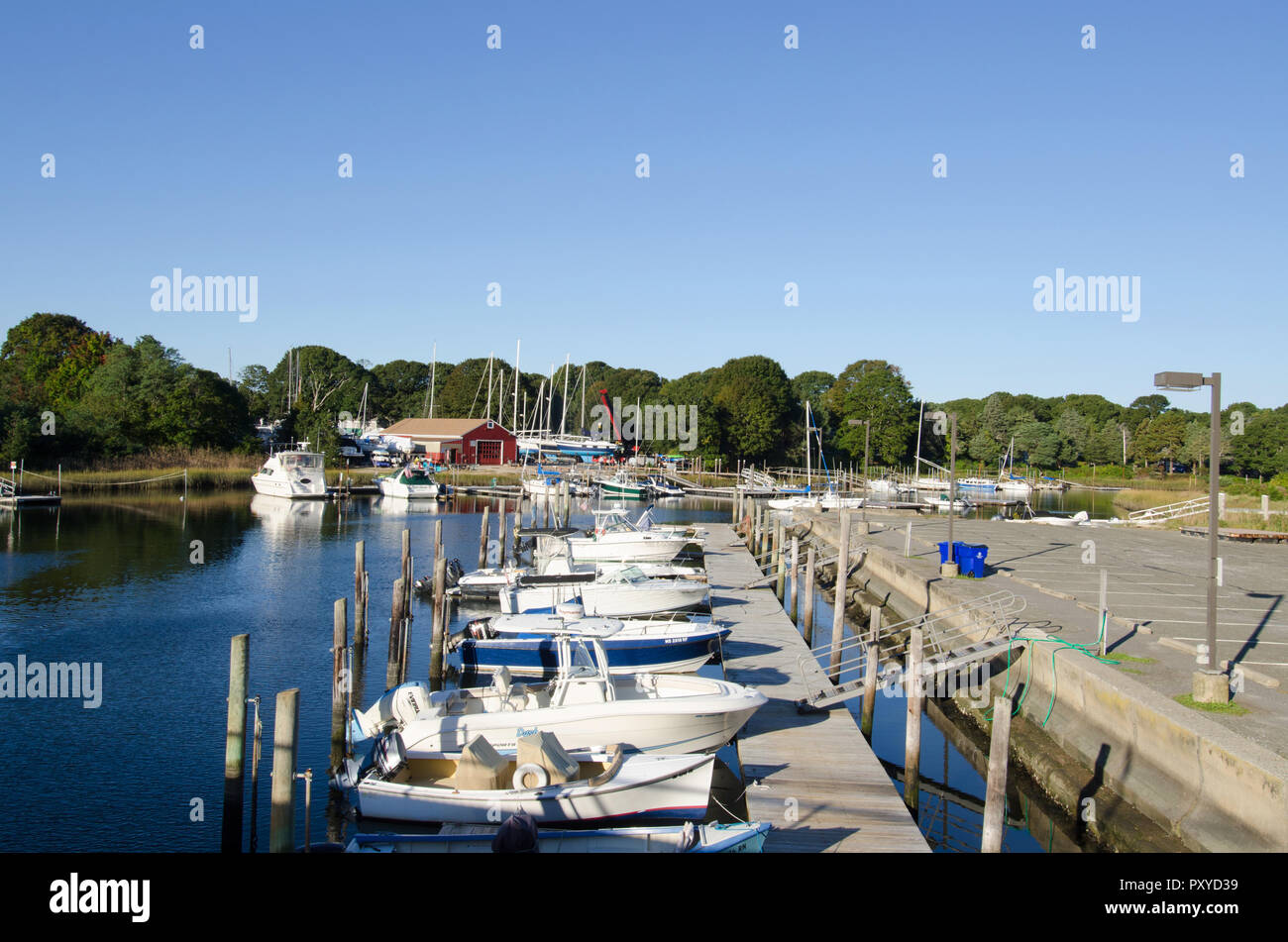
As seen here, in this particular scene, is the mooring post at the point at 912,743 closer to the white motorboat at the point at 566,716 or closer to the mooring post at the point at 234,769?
the white motorboat at the point at 566,716

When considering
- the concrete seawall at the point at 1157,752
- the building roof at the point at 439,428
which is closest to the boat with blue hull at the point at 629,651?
the concrete seawall at the point at 1157,752

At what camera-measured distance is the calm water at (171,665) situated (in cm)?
1315

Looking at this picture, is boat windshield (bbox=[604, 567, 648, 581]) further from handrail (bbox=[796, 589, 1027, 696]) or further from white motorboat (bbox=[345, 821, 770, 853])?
white motorboat (bbox=[345, 821, 770, 853])

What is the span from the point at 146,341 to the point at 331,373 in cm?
5582

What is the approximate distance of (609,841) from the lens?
994cm

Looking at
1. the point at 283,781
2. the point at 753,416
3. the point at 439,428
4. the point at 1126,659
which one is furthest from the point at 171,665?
the point at 753,416

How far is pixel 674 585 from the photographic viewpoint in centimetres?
2283

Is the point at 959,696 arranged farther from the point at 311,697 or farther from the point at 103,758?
the point at 103,758

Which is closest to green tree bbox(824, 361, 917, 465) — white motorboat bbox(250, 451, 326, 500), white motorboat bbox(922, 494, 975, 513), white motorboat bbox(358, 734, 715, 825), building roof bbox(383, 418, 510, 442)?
white motorboat bbox(922, 494, 975, 513)

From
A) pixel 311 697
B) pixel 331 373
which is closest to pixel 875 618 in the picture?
pixel 311 697

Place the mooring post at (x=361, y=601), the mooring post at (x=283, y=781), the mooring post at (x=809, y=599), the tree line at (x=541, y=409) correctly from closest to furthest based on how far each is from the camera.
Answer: the mooring post at (x=283, y=781) < the mooring post at (x=361, y=601) < the mooring post at (x=809, y=599) < the tree line at (x=541, y=409)

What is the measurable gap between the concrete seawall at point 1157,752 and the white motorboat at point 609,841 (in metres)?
5.54

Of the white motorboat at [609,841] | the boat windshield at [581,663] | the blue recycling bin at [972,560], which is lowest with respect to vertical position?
the white motorboat at [609,841]

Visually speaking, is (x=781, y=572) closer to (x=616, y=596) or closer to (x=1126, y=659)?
(x=616, y=596)
